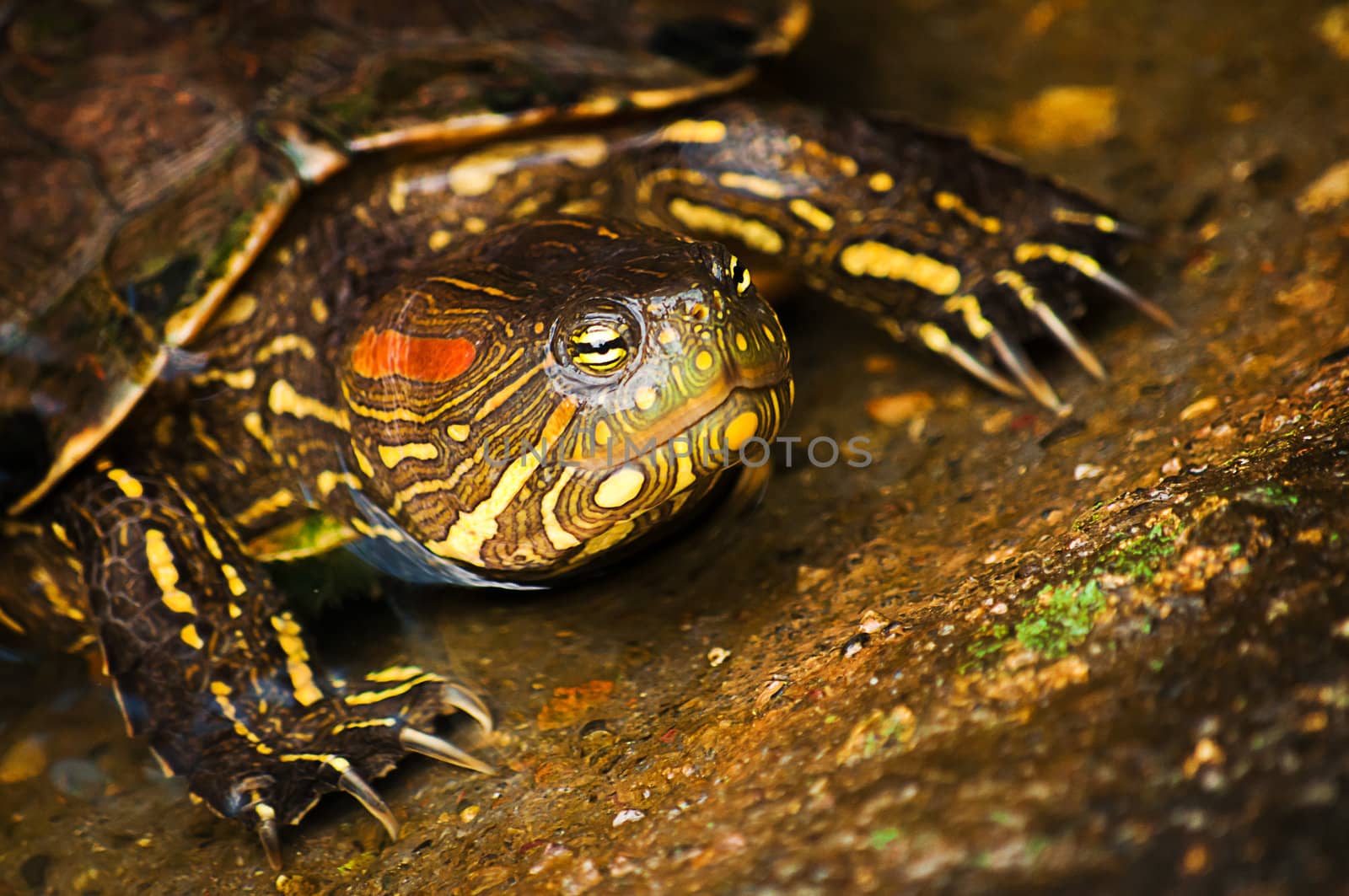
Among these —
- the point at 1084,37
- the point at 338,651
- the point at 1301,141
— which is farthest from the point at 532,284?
the point at 1084,37

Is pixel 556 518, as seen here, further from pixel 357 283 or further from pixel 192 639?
pixel 357 283

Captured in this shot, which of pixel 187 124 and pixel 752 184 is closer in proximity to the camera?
pixel 187 124

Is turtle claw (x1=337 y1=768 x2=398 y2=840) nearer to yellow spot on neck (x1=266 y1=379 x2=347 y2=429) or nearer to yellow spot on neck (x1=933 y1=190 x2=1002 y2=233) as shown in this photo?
yellow spot on neck (x1=266 y1=379 x2=347 y2=429)

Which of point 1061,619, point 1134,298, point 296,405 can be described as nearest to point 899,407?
point 1134,298

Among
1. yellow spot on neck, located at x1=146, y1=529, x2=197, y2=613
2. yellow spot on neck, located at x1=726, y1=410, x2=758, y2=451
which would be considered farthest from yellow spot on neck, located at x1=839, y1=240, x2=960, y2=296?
yellow spot on neck, located at x1=146, y1=529, x2=197, y2=613

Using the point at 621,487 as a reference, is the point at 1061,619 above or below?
below
